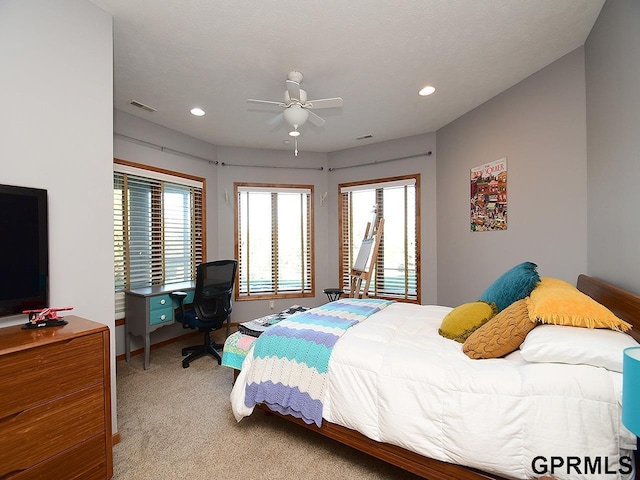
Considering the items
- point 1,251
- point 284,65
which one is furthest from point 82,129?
point 284,65

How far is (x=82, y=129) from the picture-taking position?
1.82 meters

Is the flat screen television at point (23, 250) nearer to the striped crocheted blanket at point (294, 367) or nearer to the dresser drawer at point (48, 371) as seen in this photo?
the dresser drawer at point (48, 371)

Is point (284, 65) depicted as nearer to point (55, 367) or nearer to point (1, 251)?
point (1, 251)

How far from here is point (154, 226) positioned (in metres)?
3.72

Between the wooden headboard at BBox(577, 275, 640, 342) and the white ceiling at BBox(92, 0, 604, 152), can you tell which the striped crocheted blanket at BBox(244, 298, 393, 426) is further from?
the white ceiling at BBox(92, 0, 604, 152)

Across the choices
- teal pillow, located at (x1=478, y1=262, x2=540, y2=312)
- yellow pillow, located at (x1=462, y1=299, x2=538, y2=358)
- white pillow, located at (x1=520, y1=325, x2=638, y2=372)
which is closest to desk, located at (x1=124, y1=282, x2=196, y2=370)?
yellow pillow, located at (x1=462, y1=299, x2=538, y2=358)

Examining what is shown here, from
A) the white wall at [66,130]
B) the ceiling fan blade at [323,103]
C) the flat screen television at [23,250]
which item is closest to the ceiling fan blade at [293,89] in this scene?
the ceiling fan blade at [323,103]

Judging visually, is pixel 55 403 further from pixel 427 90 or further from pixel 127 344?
pixel 427 90

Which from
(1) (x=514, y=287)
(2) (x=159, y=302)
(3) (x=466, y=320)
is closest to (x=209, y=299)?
(2) (x=159, y=302)

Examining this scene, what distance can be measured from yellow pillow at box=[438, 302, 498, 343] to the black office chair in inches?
92.7

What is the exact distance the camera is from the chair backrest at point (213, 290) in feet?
10.3

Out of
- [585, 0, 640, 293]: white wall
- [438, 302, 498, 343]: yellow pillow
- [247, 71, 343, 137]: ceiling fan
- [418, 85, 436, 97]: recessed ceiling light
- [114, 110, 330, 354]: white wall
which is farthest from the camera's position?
[114, 110, 330, 354]: white wall

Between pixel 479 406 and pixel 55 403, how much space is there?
1.98 metres

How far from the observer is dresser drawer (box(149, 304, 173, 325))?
10.3ft
